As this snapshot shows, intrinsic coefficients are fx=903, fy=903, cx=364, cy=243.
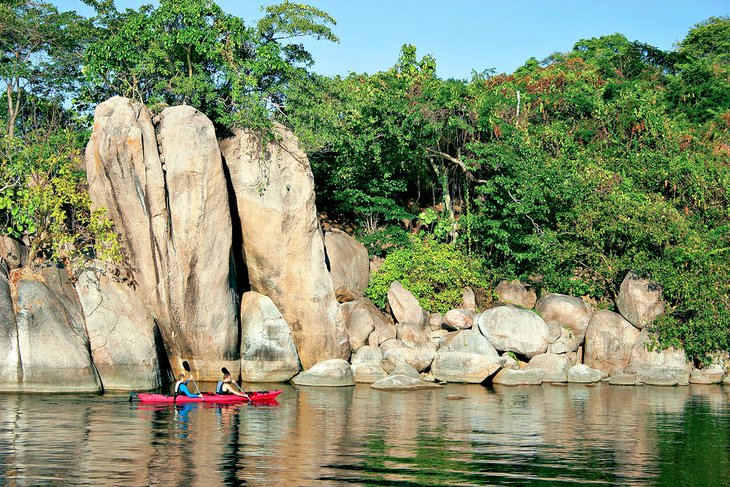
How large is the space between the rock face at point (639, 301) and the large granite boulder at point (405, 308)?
271 inches

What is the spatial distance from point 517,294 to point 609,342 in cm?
409

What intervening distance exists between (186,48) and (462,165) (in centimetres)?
1145

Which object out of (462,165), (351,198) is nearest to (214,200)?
(351,198)

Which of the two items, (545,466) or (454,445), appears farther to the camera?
(454,445)

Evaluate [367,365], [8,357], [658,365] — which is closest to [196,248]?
[8,357]

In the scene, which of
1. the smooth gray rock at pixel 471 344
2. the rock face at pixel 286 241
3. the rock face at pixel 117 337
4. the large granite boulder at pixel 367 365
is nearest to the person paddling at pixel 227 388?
the rock face at pixel 117 337

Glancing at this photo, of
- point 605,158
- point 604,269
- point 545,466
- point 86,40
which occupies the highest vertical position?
point 86,40

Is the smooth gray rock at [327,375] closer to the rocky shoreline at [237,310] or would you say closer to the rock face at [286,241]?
the rocky shoreline at [237,310]

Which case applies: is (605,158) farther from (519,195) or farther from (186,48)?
(186,48)

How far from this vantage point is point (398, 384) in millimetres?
26594

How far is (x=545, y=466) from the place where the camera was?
49.9 ft

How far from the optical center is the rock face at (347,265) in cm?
3088

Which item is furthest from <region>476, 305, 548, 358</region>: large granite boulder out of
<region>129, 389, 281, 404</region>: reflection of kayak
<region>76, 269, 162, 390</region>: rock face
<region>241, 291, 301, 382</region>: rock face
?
<region>76, 269, 162, 390</region>: rock face

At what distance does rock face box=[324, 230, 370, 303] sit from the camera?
1216 inches
